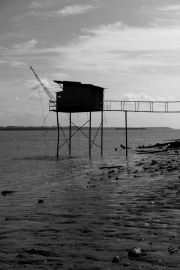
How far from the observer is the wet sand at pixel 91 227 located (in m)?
8.08

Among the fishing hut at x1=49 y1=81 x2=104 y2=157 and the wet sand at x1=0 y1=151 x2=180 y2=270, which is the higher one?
the fishing hut at x1=49 y1=81 x2=104 y2=157

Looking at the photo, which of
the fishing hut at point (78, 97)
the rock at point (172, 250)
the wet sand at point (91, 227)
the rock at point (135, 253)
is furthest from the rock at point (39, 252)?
the fishing hut at point (78, 97)

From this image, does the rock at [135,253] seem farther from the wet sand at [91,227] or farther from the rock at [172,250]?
the rock at [172,250]

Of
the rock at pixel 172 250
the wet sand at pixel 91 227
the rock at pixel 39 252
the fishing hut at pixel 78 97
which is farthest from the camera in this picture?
the fishing hut at pixel 78 97

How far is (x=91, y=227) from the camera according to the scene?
1066 cm

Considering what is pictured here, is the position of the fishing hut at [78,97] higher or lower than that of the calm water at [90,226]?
higher

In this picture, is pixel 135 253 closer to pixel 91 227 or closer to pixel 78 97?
pixel 91 227

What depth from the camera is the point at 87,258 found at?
26.9ft

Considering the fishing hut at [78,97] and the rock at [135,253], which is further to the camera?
the fishing hut at [78,97]

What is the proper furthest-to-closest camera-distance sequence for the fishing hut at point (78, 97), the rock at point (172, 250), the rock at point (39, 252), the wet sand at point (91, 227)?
1. the fishing hut at point (78, 97)
2. the rock at point (39, 252)
3. the rock at point (172, 250)
4. the wet sand at point (91, 227)

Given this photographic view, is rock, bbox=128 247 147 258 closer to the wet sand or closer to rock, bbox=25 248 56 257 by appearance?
the wet sand

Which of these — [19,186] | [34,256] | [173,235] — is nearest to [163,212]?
[173,235]

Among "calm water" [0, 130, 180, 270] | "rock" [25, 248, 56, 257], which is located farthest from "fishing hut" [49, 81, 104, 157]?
"rock" [25, 248, 56, 257]

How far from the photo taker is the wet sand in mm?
8078
